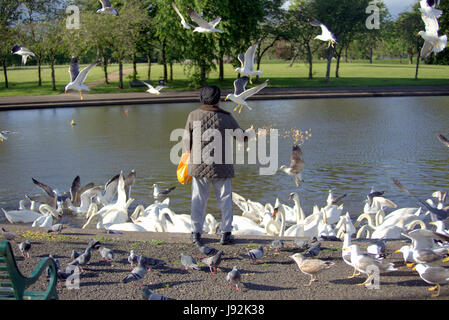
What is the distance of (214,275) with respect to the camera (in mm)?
5035

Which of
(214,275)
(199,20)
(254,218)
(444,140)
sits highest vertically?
(199,20)

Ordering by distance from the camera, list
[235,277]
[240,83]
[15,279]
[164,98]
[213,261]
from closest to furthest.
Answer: [15,279]
[235,277]
[213,261]
[240,83]
[164,98]

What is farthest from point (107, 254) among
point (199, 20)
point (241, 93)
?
point (199, 20)

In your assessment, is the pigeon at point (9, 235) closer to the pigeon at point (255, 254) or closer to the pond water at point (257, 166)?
the pigeon at point (255, 254)

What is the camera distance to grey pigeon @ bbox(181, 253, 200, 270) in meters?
5.06

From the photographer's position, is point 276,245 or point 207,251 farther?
point 276,245

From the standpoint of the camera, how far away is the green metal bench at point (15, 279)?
139 inches

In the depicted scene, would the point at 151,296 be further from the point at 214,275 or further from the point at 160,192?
the point at 160,192

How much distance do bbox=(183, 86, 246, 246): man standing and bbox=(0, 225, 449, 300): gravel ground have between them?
1.15 feet

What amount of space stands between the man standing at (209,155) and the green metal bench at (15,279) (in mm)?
2029

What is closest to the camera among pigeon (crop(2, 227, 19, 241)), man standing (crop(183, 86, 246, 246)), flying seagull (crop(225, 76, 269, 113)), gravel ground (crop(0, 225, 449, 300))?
gravel ground (crop(0, 225, 449, 300))

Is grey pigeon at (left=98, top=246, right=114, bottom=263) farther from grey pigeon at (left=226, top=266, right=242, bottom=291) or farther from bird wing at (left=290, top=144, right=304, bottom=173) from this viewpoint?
bird wing at (left=290, top=144, right=304, bottom=173)

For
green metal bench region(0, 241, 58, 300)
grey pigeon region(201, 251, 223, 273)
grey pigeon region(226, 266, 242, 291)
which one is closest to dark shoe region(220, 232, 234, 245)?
grey pigeon region(201, 251, 223, 273)

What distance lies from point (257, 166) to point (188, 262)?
25.9 ft
